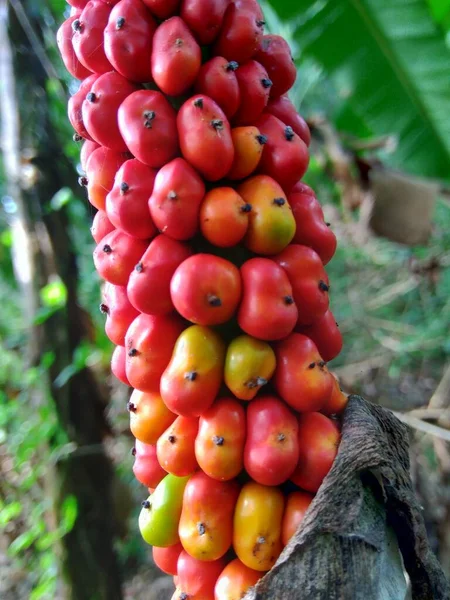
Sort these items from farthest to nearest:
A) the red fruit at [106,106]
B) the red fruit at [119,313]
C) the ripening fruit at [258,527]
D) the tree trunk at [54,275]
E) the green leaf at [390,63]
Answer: the green leaf at [390,63], the tree trunk at [54,275], the red fruit at [119,313], the red fruit at [106,106], the ripening fruit at [258,527]

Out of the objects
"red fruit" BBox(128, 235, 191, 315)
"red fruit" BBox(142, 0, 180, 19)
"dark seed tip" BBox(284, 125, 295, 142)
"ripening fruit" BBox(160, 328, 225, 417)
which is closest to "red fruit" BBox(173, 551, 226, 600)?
"ripening fruit" BBox(160, 328, 225, 417)

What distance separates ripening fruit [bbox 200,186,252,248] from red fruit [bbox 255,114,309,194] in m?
0.13

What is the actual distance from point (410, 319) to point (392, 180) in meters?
3.38

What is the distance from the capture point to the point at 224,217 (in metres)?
0.99

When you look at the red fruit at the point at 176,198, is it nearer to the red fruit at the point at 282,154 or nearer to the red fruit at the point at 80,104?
the red fruit at the point at 282,154

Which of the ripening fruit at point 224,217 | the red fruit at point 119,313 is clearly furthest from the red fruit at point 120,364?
the ripening fruit at point 224,217

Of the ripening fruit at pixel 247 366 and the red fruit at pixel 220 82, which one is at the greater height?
the red fruit at pixel 220 82

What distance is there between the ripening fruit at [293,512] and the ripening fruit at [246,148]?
66cm

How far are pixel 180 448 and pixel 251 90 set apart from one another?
75cm

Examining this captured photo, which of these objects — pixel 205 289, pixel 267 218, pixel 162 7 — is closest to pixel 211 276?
pixel 205 289

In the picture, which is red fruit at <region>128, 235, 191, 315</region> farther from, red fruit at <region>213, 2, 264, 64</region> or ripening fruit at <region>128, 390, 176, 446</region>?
red fruit at <region>213, 2, 264, 64</region>

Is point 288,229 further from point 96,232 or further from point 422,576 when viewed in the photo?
point 422,576

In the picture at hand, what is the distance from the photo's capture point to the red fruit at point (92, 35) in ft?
3.57

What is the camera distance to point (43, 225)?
261 centimetres
